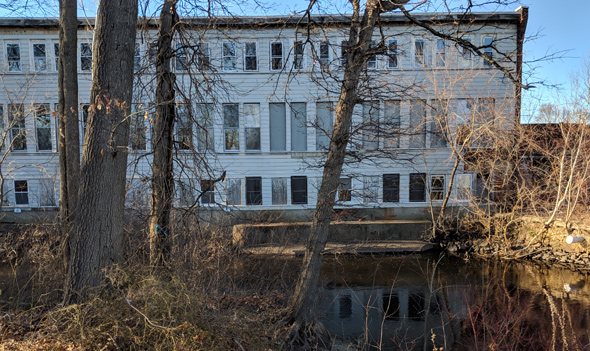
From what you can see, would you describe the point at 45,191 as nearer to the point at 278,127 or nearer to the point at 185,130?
the point at 278,127

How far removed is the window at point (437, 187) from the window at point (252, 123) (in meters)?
9.33

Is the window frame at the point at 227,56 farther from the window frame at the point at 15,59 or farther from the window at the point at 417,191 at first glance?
the window at the point at 417,191

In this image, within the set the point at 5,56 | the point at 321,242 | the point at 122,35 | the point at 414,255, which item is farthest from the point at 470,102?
the point at 5,56

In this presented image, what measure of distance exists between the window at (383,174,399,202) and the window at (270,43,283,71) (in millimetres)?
8048

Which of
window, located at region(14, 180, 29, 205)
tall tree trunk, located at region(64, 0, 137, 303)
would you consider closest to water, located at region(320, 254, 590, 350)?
tall tree trunk, located at region(64, 0, 137, 303)

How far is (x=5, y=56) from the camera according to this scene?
20.5 meters

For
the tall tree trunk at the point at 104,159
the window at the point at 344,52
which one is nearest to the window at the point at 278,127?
the window at the point at 344,52

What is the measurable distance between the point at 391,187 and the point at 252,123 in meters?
8.12

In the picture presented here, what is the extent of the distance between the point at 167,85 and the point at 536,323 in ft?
35.7

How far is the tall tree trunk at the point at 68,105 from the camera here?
24.0 feet

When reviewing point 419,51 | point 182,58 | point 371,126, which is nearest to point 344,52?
point 371,126

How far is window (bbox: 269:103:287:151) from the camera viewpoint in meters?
21.2

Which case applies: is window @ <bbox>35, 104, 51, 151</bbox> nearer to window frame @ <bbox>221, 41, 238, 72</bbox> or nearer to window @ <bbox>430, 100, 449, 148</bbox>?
window frame @ <bbox>221, 41, 238, 72</bbox>

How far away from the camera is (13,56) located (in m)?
20.7
